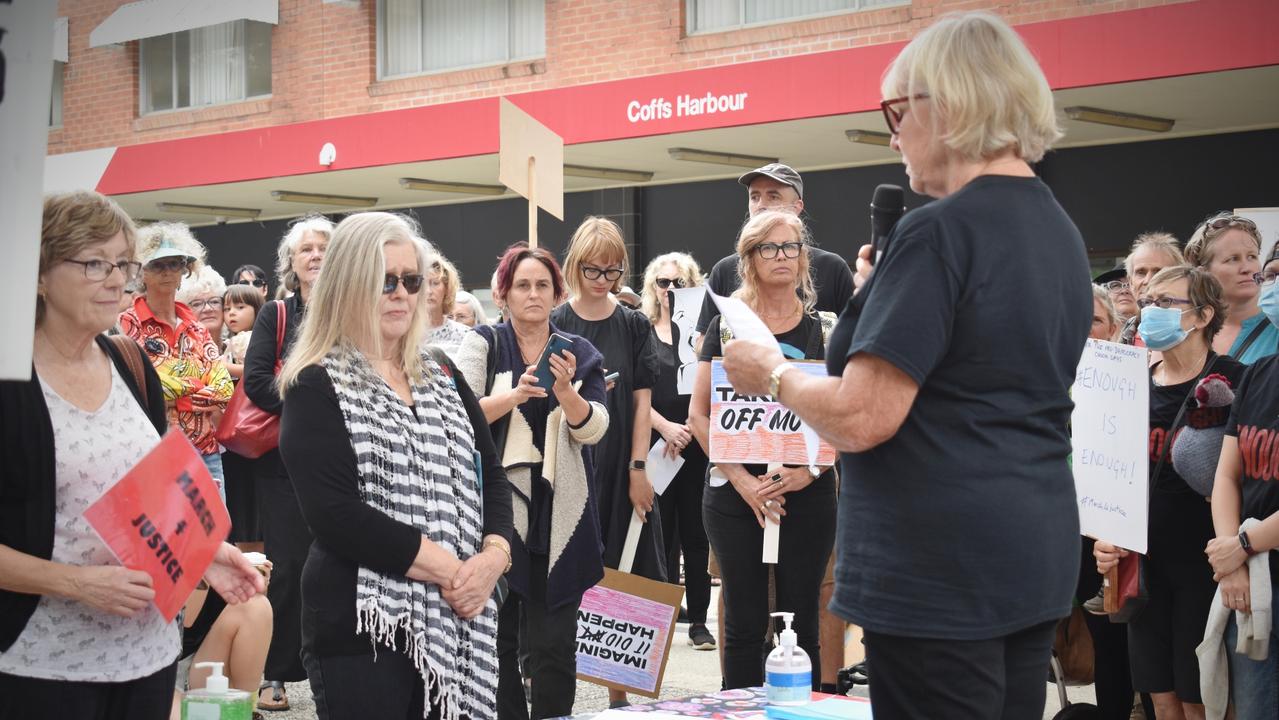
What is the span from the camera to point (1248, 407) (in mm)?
4387

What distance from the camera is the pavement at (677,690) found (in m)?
6.02

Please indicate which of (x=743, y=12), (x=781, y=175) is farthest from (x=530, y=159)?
(x=743, y=12)

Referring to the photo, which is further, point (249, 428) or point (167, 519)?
point (249, 428)

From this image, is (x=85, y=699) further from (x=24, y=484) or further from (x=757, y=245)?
(x=757, y=245)

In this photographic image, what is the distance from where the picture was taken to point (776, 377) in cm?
256

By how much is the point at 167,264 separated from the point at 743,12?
11651 mm

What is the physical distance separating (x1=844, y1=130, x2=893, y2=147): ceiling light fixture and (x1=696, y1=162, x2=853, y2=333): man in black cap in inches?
282

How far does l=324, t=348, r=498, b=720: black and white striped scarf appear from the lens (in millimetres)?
3092

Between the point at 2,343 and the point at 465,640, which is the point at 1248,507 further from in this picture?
the point at 2,343

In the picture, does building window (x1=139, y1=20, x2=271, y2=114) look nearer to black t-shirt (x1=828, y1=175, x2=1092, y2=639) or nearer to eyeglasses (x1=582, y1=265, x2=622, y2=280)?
eyeglasses (x1=582, y1=265, x2=622, y2=280)

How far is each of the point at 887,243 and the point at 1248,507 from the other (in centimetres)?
257

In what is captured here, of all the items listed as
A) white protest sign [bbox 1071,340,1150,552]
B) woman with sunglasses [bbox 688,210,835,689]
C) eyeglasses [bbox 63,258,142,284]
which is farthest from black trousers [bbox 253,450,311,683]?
white protest sign [bbox 1071,340,1150,552]

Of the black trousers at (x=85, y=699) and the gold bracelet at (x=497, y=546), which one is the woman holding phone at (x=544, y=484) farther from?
the black trousers at (x=85, y=699)

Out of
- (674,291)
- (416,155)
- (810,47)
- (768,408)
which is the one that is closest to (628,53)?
(810,47)
